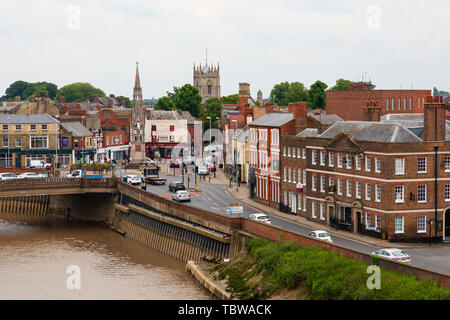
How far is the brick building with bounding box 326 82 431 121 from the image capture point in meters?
105

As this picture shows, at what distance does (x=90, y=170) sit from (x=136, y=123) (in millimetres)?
33268

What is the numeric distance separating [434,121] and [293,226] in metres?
15.0

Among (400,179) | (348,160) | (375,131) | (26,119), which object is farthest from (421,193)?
(26,119)

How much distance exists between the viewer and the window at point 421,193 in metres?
64.2

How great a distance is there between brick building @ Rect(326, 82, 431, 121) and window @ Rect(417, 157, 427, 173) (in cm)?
3644

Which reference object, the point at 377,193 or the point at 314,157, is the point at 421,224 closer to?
the point at 377,193

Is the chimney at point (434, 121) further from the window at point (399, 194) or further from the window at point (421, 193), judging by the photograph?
the window at point (399, 194)

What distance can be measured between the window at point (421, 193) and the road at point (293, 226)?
13.3ft

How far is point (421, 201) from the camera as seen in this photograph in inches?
2527

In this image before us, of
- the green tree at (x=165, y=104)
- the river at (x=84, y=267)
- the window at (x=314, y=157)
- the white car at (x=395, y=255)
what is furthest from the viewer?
the green tree at (x=165, y=104)

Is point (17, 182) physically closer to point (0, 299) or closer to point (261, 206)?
point (261, 206)

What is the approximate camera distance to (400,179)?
63.8 metres

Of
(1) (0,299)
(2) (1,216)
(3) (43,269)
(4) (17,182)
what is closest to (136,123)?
(2) (1,216)

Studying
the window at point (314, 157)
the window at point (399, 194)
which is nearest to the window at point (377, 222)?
the window at point (399, 194)
